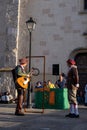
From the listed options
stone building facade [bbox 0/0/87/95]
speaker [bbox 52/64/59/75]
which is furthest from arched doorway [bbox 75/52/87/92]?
A: speaker [bbox 52/64/59/75]

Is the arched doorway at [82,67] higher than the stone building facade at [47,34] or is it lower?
lower

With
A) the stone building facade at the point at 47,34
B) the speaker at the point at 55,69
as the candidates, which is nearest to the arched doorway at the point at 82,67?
the stone building facade at the point at 47,34

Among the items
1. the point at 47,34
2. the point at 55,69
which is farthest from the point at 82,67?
the point at 47,34

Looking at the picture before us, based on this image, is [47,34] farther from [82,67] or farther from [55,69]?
[82,67]

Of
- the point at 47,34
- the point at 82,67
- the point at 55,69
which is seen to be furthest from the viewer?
the point at 47,34

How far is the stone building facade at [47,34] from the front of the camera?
2252cm

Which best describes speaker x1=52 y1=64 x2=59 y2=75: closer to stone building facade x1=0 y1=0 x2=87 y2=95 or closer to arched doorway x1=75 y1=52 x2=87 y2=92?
stone building facade x1=0 y1=0 x2=87 y2=95

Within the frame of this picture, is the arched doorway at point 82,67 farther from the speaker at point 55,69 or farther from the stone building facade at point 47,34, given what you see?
the speaker at point 55,69

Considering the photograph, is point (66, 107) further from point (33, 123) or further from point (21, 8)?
point (21, 8)

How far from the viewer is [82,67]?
2269 centimetres

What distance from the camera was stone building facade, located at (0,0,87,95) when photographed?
886 inches

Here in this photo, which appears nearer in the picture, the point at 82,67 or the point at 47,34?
the point at 82,67

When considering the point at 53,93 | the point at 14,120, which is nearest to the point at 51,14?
the point at 53,93

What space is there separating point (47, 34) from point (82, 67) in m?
2.83
